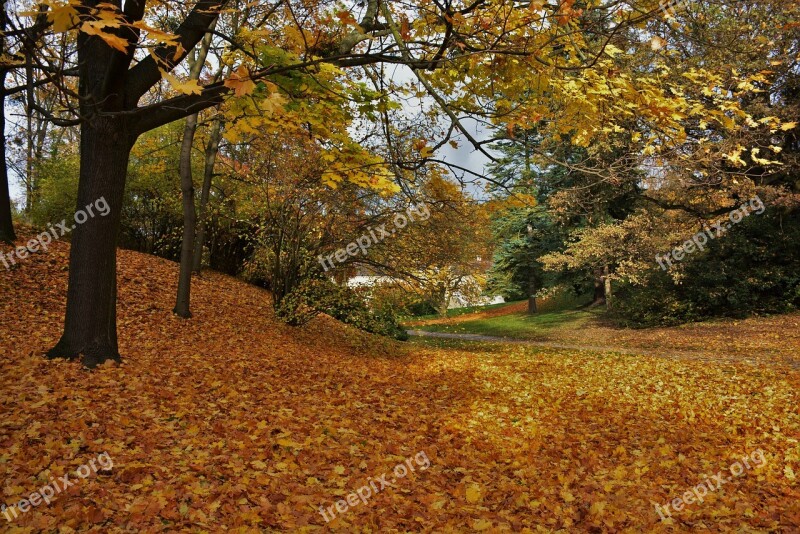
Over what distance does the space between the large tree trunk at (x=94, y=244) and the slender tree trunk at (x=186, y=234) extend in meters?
4.25

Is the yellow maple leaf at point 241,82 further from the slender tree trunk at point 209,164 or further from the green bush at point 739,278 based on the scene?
the green bush at point 739,278

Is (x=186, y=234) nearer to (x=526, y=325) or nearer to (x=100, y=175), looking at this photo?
(x=100, y=175)

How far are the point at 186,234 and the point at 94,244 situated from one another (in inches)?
207

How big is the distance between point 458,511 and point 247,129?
4191mm

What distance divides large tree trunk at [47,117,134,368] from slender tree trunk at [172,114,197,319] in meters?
4.25

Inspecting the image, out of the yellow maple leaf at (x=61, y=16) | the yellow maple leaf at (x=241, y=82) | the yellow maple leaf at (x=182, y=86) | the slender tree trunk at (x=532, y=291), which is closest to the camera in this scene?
the yellow maple leaf at (x=61, y=16)

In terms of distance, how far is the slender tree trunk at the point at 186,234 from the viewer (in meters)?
10.5

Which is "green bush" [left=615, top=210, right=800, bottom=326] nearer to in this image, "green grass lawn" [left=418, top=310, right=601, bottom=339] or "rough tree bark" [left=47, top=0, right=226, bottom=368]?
"green grass lawn" [left=418, top=310, right=601, bottom=339]

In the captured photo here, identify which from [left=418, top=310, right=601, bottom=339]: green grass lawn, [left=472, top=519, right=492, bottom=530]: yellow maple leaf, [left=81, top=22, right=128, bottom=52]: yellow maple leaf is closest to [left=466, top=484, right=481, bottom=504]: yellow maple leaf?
[left=472, top=519, right=492, bottom=530]: yellow maple leaf

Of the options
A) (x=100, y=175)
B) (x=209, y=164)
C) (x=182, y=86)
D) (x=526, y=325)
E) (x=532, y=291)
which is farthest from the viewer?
(x=532, y=291)

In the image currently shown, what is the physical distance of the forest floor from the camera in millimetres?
3840

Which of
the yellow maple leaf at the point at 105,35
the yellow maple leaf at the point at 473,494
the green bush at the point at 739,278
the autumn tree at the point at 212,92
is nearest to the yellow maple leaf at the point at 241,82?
the yellow maple leaf at the point at 105,35

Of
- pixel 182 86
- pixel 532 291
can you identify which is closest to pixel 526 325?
pixel 532 291

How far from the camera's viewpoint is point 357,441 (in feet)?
17.6
